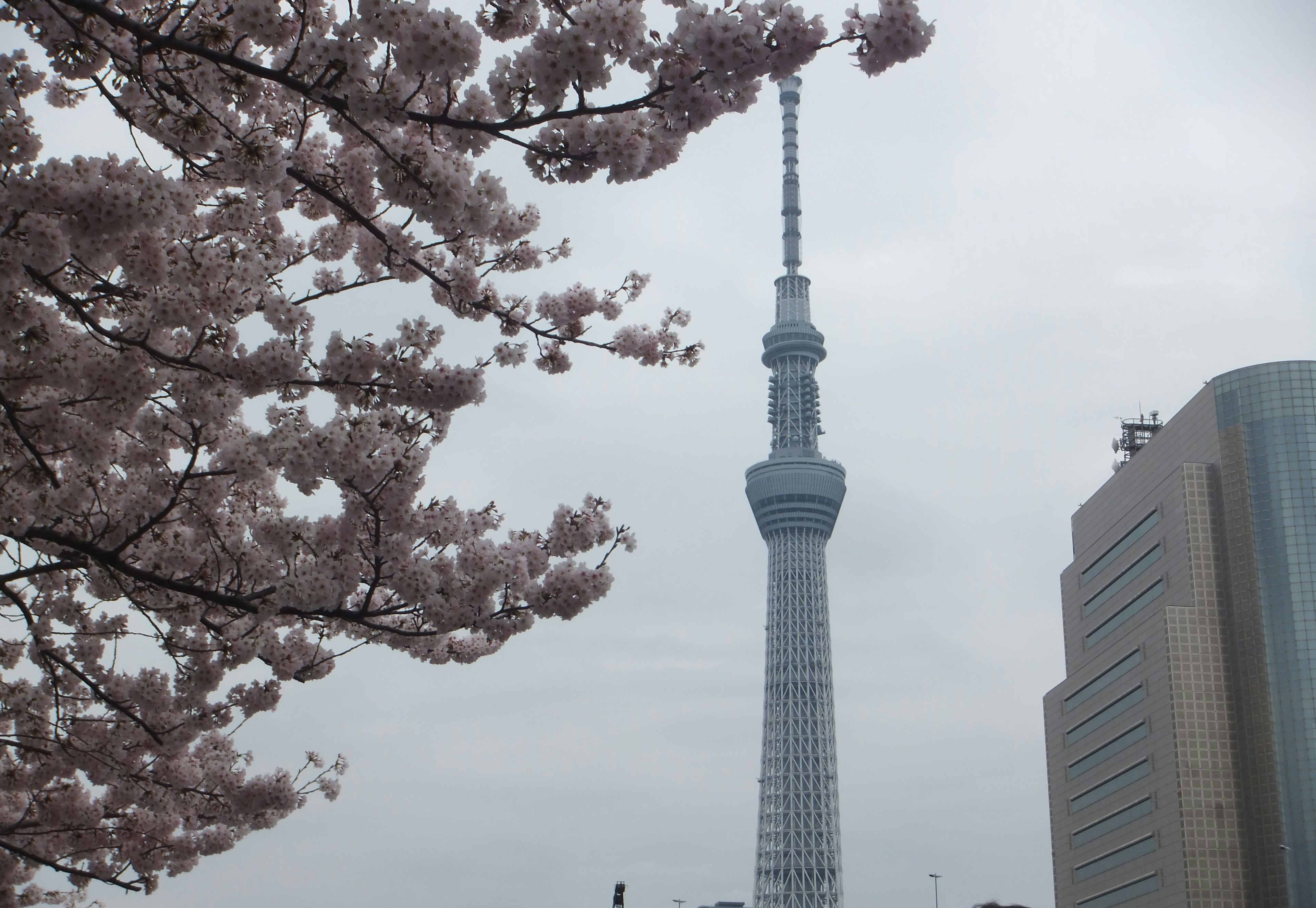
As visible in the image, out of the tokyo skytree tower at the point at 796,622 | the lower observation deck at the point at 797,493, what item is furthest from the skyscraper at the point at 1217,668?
the lower observation deck at the point at 797,493

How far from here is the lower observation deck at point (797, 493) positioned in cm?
12712

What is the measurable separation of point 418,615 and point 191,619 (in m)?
1.50

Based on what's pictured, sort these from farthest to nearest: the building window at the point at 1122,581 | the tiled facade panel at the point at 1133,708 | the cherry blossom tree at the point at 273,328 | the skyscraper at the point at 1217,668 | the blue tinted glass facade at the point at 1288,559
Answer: the building window at the point at 1122,581 → the tiled facade panel at the point at 1133,708 → the skyscraper at the point at 1217,668 → the blue tinted glass facade at the point at 1288,559 → the cherry blossom tree at the point at 273,328

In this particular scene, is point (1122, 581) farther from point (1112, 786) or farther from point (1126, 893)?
point (1126, 893)

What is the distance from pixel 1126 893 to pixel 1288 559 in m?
19.8

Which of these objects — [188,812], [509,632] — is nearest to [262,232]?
[509,632]

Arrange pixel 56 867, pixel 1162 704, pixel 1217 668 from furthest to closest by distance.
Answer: pixel 1162 704 < pixel 1217 668 < pixel 56 867

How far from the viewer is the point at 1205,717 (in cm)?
6700

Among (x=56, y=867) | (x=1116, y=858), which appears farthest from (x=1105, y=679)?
(x=56, y=867)

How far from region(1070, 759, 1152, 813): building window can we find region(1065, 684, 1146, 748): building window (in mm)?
3164

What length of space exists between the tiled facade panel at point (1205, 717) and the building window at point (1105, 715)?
4.31m

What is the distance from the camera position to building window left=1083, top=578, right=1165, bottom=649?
73.1 metres

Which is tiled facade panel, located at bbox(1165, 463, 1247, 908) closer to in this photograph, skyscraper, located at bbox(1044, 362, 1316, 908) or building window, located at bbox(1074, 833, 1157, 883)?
Answer: skyscraper, located at bbox(1044, 362, 1316, 908)

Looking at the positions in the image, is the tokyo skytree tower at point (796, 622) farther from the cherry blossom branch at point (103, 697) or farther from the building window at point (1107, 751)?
the cherry blossom branch at point (103, 697)
